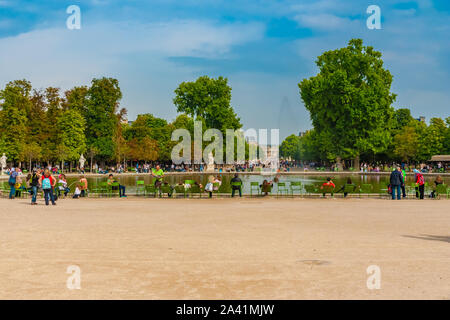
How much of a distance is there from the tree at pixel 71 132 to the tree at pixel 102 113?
104 inches

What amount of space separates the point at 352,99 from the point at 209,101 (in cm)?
2170

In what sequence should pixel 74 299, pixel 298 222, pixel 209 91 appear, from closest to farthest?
pixel 74 299
pixel 298 222
pixel 209 91

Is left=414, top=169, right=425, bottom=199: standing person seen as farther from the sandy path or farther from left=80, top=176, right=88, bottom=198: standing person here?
left=80, top=176, right=88, bottom=198: standing person

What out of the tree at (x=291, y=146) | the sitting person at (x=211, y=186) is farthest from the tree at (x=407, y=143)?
the tree at (x=291, y=146)

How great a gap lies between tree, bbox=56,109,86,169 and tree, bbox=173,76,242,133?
14969 mm

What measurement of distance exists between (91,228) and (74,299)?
22.2ft

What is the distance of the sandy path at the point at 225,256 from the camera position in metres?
6.35

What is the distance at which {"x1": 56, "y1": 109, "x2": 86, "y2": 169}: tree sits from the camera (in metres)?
67.4

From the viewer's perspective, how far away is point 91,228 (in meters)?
12.5

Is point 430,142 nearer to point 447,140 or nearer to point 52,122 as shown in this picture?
point 447,140

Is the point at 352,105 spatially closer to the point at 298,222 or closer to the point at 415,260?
the point at 298,222

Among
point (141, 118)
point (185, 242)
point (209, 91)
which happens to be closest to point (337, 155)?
point (209, 91)

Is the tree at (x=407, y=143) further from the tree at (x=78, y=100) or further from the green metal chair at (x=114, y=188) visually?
the green metal chair at (x=114, y=188)

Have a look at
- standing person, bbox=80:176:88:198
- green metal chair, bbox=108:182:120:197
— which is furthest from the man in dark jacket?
standing person, bbox=80:176:88:198
